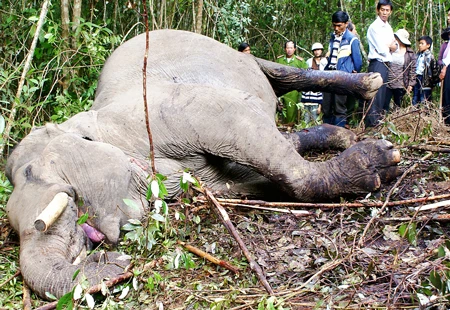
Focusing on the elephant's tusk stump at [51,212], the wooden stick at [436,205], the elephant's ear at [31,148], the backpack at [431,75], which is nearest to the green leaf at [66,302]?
the elephant's tusk stump at [51,212]

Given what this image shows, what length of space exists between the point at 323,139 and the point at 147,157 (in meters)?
1.81

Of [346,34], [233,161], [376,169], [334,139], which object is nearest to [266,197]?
[233,161]

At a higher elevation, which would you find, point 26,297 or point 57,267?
point 57,267

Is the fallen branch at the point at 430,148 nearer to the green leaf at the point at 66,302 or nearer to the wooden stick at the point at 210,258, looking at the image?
the wooden stick at the point at 210,258

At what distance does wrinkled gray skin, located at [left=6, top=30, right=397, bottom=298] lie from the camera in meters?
3.39

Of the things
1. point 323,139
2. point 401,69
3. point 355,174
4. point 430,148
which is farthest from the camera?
point 401,69

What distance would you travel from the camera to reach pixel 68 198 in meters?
3.51

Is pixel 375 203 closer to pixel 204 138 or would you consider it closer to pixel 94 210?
pixel 204 138

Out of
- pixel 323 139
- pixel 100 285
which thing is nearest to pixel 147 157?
pixel 100 285

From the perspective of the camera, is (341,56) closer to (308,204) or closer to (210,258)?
(308,204)

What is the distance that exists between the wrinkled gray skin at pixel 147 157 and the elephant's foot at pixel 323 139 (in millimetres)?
699

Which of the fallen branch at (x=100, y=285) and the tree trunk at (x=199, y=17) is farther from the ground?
the tree trunk at (x=199, y=17)

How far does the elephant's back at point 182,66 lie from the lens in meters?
4.84

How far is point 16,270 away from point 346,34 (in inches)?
202
